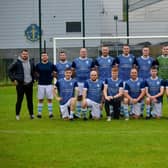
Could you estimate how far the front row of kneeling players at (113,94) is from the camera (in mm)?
16938

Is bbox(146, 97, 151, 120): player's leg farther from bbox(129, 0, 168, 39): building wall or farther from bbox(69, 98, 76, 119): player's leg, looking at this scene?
bbox(129, 0, 168, 39): building wall

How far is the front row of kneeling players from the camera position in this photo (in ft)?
55.6

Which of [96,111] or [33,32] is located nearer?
[96,111]

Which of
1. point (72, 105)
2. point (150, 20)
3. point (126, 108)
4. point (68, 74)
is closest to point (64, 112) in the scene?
point (72, 105)

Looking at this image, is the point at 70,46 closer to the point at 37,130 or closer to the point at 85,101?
the point at 85,101

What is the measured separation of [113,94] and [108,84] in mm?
302

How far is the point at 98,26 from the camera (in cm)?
3619

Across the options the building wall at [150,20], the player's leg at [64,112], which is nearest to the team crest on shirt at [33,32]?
the building wall at [150,20]

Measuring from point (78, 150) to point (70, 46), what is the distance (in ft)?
59.0

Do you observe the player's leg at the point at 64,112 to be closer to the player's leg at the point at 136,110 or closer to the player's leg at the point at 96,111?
the player's leg at the point at 96,111

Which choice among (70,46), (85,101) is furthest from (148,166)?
(70,46)

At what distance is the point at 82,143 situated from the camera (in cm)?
1264

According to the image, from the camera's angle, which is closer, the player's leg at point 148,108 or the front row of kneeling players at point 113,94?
the front row of kneeling players at point 113,94

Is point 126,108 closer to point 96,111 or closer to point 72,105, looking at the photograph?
point 96,111
